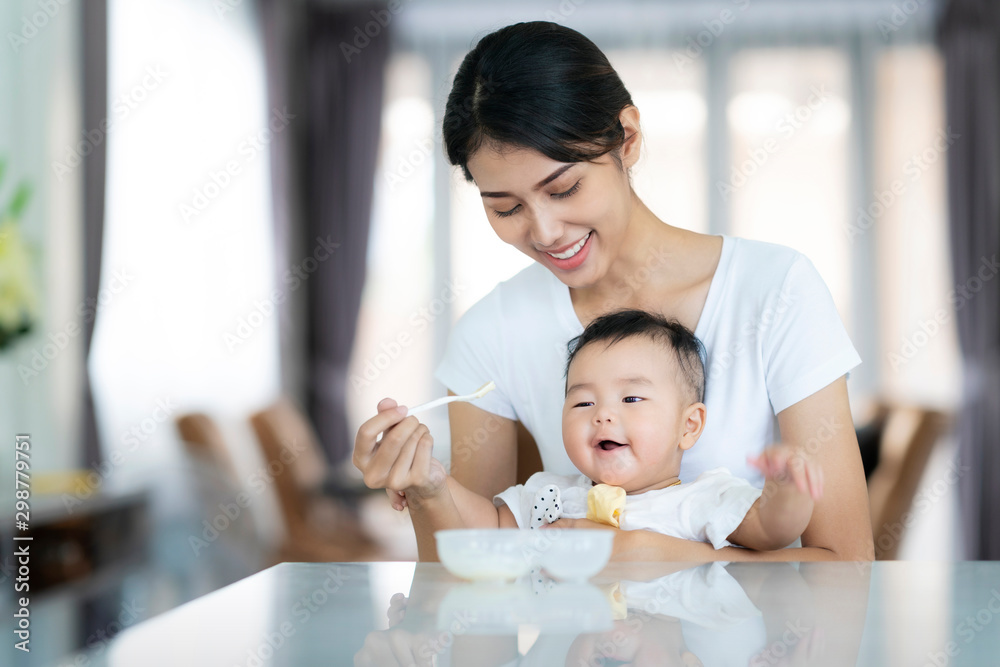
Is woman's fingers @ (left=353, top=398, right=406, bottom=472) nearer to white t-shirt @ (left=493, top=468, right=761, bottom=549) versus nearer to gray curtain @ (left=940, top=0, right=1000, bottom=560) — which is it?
white t-shirt @ (left=493, top=468, right=761, bottom=549)

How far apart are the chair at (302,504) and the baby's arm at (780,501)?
2907mm

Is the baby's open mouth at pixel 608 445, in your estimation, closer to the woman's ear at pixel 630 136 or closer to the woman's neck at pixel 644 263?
the woman's neck at pixel 644 263

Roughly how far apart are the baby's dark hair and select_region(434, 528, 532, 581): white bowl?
65cm

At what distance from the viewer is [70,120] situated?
2.92 metres

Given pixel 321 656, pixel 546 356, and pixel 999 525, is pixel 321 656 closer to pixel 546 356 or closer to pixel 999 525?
pixel 546 356

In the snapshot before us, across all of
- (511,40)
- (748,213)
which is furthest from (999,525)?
(511,40)

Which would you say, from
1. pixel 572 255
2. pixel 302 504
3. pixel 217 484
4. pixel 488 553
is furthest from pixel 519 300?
pixel 302 504

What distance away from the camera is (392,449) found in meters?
1.11

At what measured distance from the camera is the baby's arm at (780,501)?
3.18 feet

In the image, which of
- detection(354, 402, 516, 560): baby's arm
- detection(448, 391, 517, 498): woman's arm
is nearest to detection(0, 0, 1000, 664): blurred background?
detection(448, 391, 517, 498): woman's arm

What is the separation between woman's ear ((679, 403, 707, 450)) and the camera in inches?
54.2

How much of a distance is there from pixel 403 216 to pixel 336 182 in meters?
0.48

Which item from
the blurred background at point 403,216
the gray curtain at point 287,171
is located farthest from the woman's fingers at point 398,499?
the gray curtain at point 287,171

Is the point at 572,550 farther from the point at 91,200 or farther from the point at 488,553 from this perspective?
the point at 91,200
